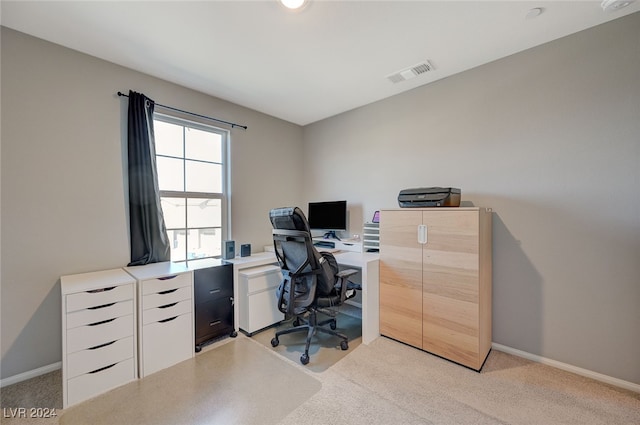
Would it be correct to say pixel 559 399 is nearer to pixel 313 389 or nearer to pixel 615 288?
pixel 615 288

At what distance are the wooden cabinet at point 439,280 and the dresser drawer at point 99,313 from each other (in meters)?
2.21

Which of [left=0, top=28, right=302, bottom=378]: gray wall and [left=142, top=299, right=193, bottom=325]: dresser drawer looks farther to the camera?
[left=142, top=299, right=193, bottom=325]: dresser drawer

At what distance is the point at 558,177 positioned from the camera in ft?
6.83

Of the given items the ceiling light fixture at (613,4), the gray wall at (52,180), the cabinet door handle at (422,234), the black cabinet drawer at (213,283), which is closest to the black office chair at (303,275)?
A: the black cabinet drawer at (213,283)

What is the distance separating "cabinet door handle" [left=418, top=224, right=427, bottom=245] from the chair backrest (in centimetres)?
86

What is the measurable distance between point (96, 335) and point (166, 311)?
45 cm

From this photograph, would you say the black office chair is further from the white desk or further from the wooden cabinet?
the wooden cabinet

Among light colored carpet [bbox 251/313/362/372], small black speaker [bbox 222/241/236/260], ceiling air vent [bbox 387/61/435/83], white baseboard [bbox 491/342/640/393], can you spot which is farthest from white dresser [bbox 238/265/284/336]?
ceiling air vent [bbox 387/61/435/83]

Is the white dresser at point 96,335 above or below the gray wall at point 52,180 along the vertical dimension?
below

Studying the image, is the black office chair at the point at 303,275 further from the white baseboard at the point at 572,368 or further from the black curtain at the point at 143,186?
the white baseboard at the point at 572,368

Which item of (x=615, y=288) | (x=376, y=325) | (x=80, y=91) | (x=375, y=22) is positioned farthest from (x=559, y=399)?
(x=80, y=91)

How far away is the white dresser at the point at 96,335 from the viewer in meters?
1.73

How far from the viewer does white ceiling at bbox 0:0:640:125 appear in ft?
5.73

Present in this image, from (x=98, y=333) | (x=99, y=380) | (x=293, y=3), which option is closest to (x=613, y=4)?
(x=293, y=3)
